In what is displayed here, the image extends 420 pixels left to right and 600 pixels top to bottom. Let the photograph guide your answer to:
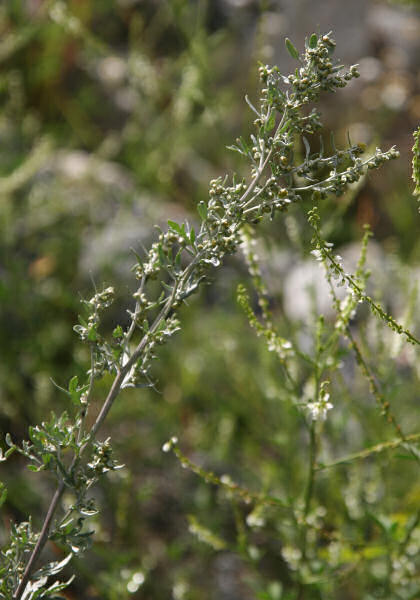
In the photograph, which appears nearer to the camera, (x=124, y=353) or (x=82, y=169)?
(x=124, y=353)

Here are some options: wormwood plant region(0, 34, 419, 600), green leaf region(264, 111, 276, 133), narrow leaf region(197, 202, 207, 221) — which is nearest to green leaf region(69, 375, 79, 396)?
wormwood plant region(0, 34, 419, 600)

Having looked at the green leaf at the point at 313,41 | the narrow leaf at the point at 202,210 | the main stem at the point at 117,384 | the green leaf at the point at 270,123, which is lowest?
the main stem at the point at 117,384

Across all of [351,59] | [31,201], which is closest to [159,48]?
[351,59]

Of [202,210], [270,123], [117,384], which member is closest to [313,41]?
[270,123]

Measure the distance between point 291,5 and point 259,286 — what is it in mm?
4009

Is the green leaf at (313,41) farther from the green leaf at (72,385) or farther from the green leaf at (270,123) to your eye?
the green leaf at (72,385)

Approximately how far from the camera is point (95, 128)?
396 centimetres

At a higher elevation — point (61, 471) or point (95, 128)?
point (95, 128)

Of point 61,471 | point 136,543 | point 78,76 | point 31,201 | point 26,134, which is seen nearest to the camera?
point 61,471

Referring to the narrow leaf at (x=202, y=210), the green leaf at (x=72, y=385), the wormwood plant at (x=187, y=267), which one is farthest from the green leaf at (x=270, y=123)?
the green leaf at (x=72, y=385)

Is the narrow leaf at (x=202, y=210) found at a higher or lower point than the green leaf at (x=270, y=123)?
lower

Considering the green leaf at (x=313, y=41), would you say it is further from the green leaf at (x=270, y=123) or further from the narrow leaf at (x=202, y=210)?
the narrow leaf at (x=202, y=210)

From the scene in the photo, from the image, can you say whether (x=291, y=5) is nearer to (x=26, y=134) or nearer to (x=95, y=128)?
(x=95, y=128)

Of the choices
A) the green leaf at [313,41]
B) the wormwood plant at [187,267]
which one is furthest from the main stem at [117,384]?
the green leaf at [313,41]
